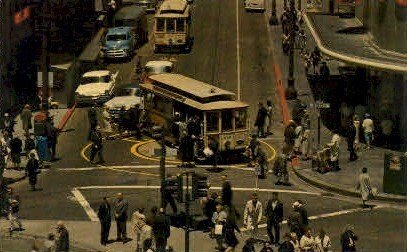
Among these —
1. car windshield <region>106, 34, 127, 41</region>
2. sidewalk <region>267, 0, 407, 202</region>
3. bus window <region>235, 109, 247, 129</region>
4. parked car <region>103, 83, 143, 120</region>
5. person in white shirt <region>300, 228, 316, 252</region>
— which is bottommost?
sidewalk <region>267, 0, 407, 202</region>

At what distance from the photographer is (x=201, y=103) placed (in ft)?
139

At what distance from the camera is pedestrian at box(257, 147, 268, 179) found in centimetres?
3972

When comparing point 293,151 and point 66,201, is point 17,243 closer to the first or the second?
point 66,201

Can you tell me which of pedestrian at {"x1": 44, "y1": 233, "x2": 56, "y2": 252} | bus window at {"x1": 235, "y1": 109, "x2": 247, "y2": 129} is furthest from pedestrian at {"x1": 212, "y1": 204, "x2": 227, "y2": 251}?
bus window at {"x1": 235, "y1": 109, "x2": 247, "y2": 129}

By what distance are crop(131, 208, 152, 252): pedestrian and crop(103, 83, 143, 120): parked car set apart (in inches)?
702

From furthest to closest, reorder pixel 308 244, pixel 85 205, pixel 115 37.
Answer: pixel 115 37, pixel 85 205, pixel 308 244

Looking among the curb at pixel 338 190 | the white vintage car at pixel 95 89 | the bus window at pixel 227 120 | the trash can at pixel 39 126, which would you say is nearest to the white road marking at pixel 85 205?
the trash can at pixel 39 126

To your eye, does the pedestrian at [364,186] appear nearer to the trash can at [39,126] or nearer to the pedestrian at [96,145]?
the pedestrian at [96,145]

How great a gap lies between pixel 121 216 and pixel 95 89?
23241mm

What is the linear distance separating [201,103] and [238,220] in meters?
9.40

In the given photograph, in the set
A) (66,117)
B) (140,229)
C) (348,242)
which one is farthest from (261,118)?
(348,242)

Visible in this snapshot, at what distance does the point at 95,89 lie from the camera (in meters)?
54.0

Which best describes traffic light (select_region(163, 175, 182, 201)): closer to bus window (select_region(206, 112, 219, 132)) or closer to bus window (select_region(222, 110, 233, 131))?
bus window (select_region(206, 112, 219, 132))

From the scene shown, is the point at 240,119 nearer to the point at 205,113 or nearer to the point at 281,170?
the point at 205,113
